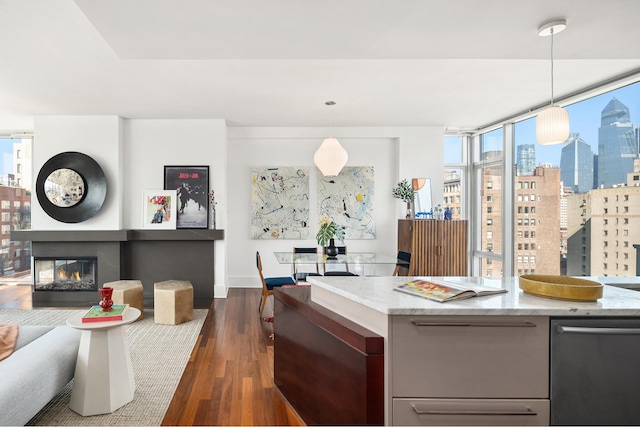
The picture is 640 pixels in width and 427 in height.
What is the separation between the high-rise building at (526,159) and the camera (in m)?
5.23

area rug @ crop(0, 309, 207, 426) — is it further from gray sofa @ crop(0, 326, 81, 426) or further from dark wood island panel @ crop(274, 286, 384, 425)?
dark wood island panel @ crop(274, 286, 384, 425)

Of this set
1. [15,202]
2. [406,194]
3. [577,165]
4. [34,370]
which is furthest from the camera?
[15,202]

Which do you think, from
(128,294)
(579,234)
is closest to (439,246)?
(579,234)

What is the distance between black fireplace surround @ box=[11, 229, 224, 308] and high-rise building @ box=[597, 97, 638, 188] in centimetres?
503

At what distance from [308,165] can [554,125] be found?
159 inches

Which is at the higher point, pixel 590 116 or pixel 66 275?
pixel 590 116

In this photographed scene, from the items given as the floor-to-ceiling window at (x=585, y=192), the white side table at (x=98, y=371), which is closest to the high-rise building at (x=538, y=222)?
the floor-to-ceiling window at (x=585, y=192)

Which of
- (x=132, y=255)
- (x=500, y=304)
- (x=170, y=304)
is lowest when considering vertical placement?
(x=170, y=304)

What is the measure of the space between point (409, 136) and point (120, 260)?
4.99 metres

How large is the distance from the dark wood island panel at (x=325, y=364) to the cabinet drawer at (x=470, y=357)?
4.4 inches

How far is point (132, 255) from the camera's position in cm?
A: 566

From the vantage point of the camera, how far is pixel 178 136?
18.5 feet

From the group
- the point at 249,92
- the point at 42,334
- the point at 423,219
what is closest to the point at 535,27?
the point at 249,92

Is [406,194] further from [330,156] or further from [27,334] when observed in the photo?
[27,334]
